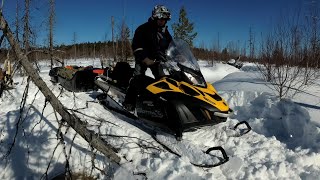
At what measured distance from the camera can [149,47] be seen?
210 inches

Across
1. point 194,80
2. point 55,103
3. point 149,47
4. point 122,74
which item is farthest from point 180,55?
point 55,103

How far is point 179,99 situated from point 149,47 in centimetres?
151

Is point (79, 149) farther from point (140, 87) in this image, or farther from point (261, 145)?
point (261, 145)

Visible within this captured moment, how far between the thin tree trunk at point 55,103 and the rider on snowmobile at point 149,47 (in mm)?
1445

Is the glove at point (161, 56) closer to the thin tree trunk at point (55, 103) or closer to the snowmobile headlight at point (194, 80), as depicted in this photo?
the snowmobile headlight at point (194, 80)

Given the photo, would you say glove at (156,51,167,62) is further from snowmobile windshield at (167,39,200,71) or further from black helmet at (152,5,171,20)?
black helmet at (152,5,171,20)

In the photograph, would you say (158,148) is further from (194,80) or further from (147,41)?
(147,41)

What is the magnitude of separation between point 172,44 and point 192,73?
0.65m

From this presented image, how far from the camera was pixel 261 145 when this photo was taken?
4398mm

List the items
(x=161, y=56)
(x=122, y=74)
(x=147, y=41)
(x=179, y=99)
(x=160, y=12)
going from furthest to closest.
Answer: (x=122, y=74)
(x=147, y=41)
(x=160, y=12)
(x=161, y=56)
(x=179, y=99)

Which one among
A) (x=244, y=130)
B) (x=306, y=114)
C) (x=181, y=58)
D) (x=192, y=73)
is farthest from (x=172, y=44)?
(x=306, y=114)

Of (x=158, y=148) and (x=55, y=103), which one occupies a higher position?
(x=55, y=103)

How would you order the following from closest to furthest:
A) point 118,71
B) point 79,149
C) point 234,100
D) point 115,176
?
point 115,176, point 79,149, point 118,71, point 234,100

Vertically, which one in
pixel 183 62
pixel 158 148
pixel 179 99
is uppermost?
pixel 183 62
